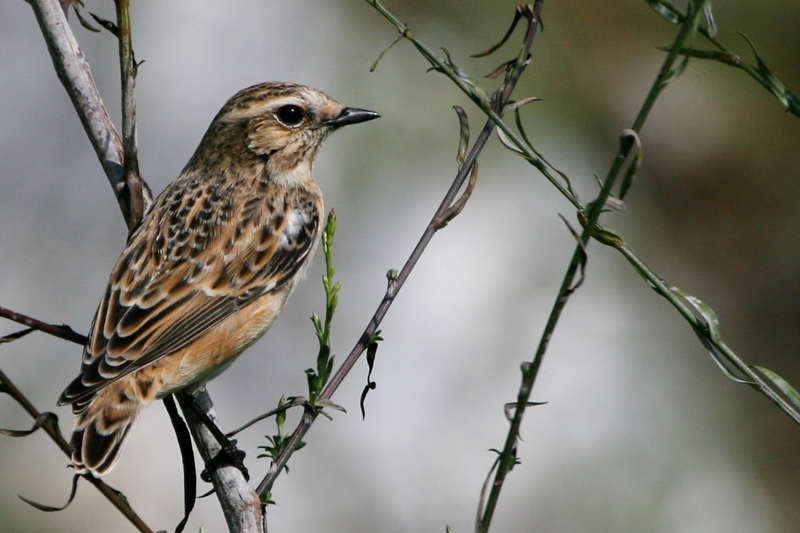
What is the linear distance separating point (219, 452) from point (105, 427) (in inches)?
20.7

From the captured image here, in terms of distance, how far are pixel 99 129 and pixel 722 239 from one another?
18.8ft

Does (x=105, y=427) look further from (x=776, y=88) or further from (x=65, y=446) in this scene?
(x=776, y=88)

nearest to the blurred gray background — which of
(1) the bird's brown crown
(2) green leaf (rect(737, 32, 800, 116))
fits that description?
(1) the bird's brown crown

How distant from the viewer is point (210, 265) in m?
4.29

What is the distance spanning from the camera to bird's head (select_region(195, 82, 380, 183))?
4.72 m

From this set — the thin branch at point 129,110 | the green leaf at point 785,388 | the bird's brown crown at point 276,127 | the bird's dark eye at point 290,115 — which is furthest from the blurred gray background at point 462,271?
the green leaf at point 785,388

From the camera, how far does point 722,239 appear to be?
7766mm

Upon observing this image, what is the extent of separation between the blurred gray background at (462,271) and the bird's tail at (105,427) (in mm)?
2344

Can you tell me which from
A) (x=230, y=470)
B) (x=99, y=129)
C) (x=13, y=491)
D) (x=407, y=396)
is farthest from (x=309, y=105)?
(x=13, y=491)

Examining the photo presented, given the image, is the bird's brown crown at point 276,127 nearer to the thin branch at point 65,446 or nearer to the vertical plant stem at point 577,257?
the thin branch at point 65,446

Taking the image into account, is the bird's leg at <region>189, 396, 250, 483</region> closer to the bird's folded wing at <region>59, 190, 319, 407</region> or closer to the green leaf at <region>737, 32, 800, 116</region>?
the bird's folded wing at <region>59, 190, 319, 407</region>

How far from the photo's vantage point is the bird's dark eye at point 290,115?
4727mm

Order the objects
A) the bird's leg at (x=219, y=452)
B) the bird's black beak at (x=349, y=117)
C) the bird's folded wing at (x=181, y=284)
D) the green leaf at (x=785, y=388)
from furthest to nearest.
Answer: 1. the bird's black beak at (x=349, y=117)
2. the bird's folded wing at (x=181, y=284)
3. the bird's leg at (x=219, y=452)
4. the green leaf at (x=785, y=388)

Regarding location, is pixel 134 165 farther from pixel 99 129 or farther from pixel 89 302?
pixel 89 302
